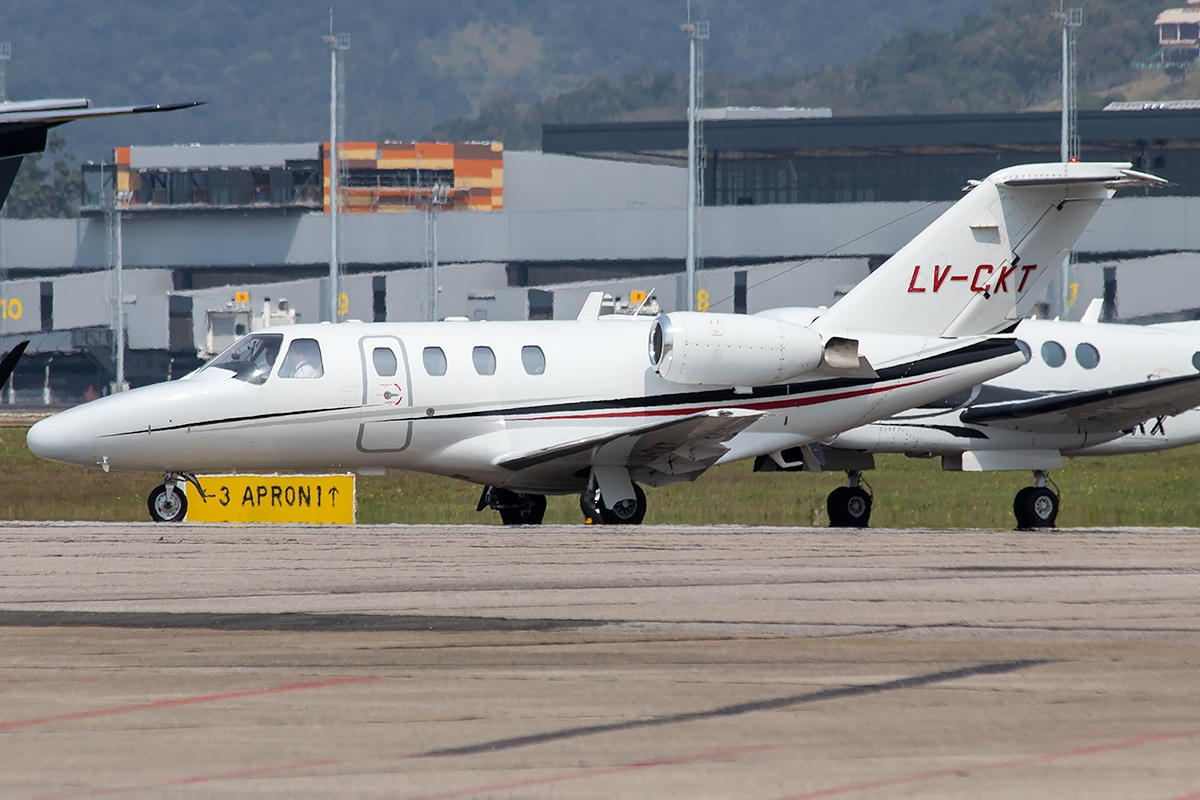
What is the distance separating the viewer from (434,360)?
66.7 ft

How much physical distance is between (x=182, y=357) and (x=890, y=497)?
6745 cm

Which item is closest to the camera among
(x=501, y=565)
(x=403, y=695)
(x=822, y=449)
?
(x=403, y=695)

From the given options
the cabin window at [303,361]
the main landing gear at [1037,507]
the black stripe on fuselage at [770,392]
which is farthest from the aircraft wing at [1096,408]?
the cabin window at [303,361]

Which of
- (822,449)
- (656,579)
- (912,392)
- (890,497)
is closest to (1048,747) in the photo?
(656,579)

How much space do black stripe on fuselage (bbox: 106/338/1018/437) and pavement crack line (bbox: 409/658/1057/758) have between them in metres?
11.3

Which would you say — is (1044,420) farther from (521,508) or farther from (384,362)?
(384,362)

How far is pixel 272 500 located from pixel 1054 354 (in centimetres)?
1157

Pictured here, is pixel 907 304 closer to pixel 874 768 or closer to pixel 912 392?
pixel 912 392

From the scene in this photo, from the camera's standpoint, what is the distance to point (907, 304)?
21.0 m

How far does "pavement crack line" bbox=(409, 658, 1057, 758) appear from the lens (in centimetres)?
703

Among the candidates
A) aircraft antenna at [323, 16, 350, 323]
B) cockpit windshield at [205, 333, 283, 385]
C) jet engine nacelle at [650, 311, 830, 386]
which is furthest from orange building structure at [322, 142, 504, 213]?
jet engine nacelle at [650, 311, 830, 386]

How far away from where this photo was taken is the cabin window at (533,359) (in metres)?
20.5

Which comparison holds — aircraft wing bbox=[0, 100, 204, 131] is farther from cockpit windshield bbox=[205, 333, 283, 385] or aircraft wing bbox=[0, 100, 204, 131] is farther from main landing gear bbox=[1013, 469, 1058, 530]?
main landing gear bbox=[1013, 469, 1058, 530]

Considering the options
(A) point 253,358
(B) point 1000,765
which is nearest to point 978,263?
(A) point 253,358
